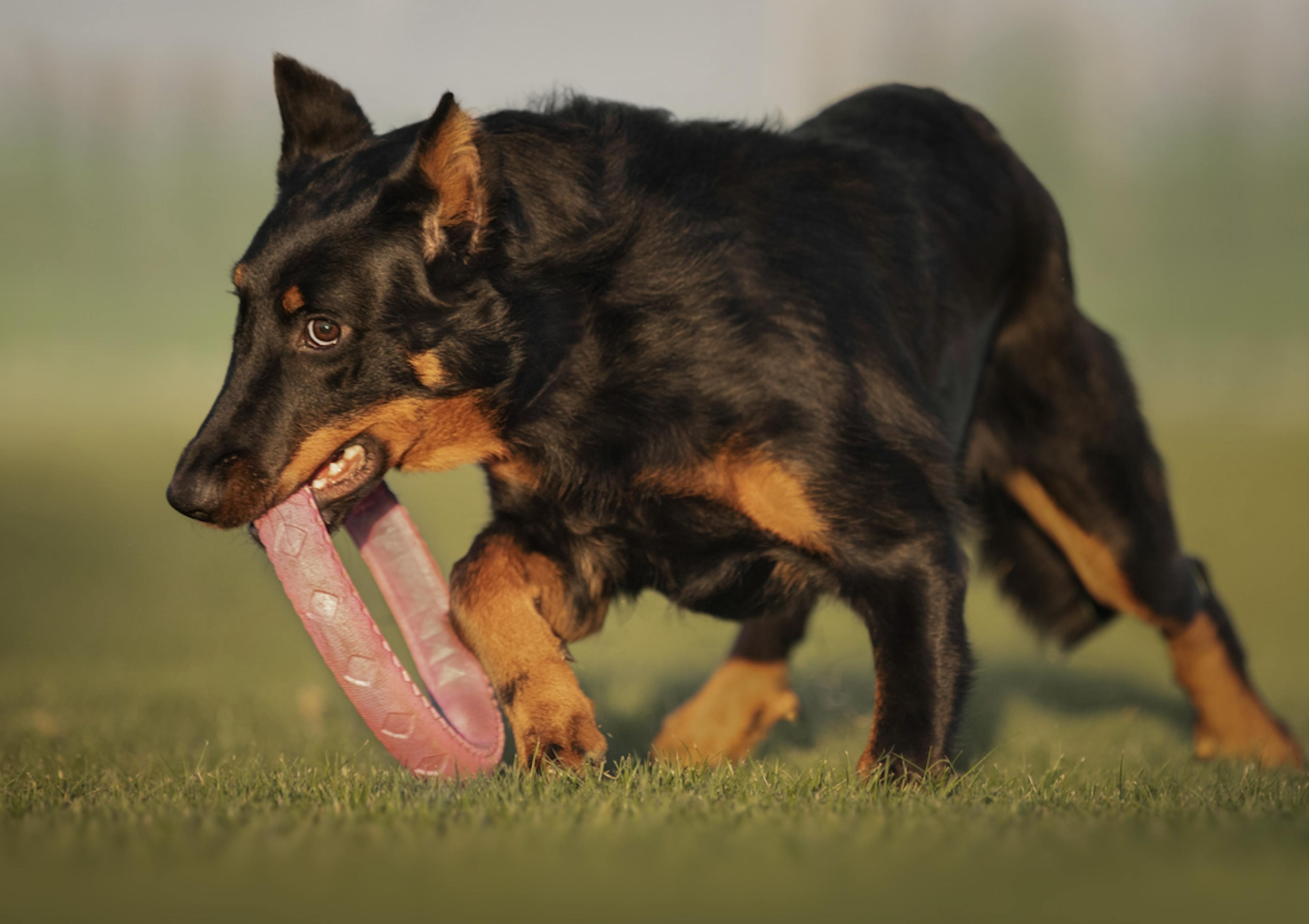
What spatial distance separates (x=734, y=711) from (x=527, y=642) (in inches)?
60.9

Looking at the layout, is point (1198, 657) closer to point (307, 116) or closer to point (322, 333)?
point (322, 333)

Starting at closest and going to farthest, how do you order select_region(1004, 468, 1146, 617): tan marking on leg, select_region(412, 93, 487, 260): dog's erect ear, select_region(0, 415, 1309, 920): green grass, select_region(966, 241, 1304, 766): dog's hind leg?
select_region(0, 415, 1309, 920): green grass, select_region(412, 93, 487, 260): dog's erect ear, select_region(966, 241, 1304, 766): dog's hind leg, select_region(1004, 468, 1146, 617): tan marking on leg

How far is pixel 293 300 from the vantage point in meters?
3.75

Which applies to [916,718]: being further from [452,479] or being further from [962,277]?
[452,479]

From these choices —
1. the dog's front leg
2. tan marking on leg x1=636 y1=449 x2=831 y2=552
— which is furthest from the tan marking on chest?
tan marking on leg x1=636 y1=449 x2=831 y2=552

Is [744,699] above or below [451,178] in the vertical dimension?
below

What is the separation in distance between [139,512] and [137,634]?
4.87 metres

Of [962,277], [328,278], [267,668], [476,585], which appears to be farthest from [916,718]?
[267,668]

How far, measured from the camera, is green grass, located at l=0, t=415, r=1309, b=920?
251 cm

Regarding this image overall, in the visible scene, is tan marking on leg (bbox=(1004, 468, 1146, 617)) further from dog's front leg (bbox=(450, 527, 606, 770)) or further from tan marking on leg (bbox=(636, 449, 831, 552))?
dog's front leg (bbox=(450, 527, 606, 770))

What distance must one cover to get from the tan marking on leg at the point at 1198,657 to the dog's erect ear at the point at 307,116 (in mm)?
2860

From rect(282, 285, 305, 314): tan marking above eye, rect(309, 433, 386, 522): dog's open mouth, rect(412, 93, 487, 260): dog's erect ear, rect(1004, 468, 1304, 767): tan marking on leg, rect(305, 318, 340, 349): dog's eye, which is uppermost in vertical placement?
rect(412, 93, 487, 260): dog's erect ear

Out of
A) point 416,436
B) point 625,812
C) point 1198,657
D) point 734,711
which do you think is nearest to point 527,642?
point 416,436

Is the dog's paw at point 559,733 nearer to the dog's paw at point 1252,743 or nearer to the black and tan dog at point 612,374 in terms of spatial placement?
the black and tan dog at point 612,374
